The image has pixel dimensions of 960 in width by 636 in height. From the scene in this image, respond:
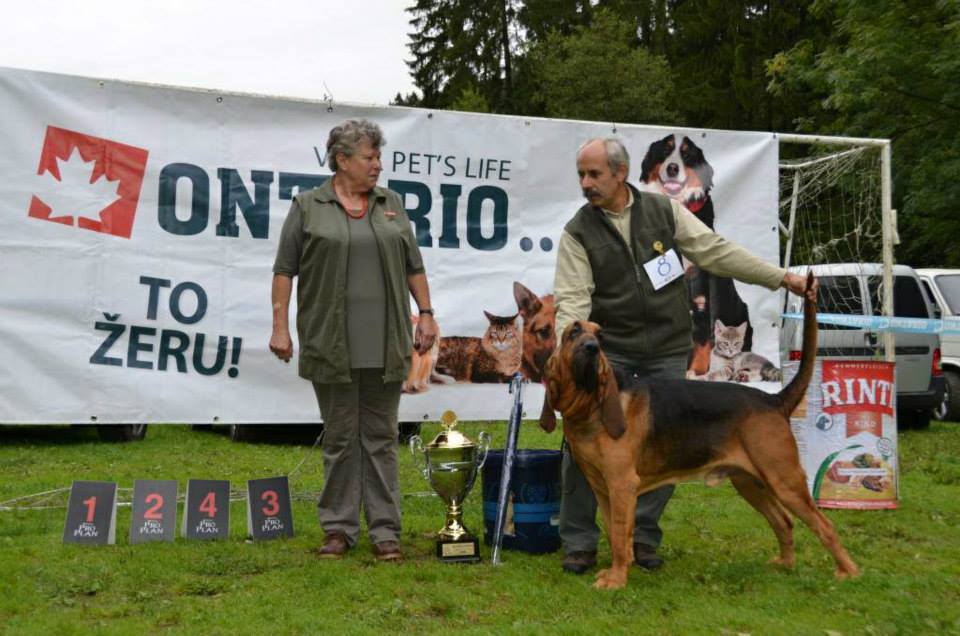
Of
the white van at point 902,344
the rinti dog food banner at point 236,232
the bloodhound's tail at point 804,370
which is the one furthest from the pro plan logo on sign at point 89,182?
the white van at point 902,344

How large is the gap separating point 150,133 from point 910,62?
1551cm

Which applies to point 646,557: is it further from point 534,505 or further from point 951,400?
point 951,400

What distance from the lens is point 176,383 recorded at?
21.2ft

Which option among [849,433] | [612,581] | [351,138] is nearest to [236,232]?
[351,138]

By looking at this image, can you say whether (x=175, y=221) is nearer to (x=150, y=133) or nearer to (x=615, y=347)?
(x=150, y=133)

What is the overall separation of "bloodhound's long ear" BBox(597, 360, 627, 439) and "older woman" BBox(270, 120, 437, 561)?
1.25 metres

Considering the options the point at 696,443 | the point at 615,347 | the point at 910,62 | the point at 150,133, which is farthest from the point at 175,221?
the point at 910,62

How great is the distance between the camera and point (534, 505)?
5.75 metres

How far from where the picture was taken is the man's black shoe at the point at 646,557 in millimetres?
5344

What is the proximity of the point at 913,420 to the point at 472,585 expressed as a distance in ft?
34.1

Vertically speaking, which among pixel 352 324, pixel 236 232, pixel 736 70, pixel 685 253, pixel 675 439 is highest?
pixel 736 70

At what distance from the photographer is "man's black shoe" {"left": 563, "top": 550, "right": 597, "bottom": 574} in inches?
206

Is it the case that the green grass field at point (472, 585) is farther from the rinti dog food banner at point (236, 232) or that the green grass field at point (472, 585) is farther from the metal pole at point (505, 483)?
the rinti dog food banner at point (236, 232)

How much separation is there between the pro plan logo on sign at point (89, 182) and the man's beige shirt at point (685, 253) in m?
2.82
